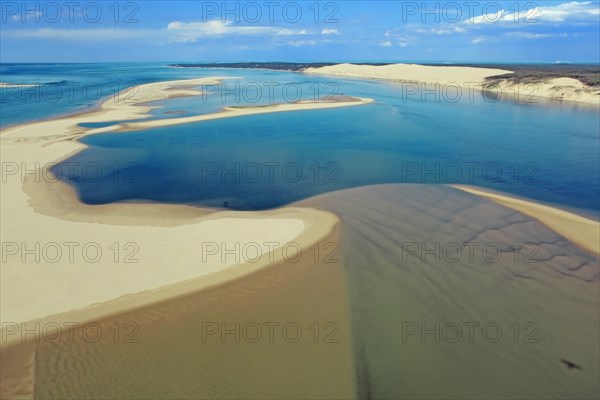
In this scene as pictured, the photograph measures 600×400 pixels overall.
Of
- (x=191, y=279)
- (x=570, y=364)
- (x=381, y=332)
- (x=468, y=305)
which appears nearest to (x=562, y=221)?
(x=468, y=305)

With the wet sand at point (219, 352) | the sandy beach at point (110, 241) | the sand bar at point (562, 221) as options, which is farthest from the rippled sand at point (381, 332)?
the sandy beach at point (110, 241)

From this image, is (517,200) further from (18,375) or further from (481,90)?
(481,90)

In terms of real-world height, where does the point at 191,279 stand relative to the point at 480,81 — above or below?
below

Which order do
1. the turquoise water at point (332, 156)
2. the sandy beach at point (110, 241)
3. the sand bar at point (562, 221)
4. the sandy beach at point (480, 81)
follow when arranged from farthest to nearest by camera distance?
the sandy beach at point (480, 81) → the turquoise water at point (332, 156) → the sand bar at point (562, 221) → the sandy beach at point (110, 241)

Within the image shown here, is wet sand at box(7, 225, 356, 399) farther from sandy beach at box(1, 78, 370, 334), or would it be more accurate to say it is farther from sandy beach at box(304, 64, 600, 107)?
sandy beach at box(304, 64, 600, 107)

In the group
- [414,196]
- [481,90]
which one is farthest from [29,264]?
[481,90]

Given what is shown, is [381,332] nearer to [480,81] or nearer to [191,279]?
[191,279]

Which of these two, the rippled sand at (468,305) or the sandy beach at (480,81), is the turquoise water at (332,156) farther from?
the sandy beach at (480,81)

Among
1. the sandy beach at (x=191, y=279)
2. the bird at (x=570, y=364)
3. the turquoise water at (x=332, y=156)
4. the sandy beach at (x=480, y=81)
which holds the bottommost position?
the bird at (x=570, y=364)
